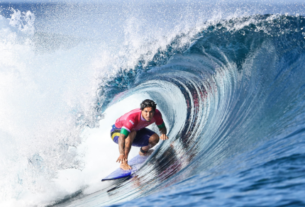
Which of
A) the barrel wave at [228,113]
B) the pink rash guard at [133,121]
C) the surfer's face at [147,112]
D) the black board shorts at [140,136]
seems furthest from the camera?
the black board shorts at [140,136]

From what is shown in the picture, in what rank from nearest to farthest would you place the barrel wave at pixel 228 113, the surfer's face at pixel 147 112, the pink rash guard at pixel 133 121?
1. the barrel wave at pixel 228 113
2. the surfer's face at pixel 147 112
3. the pink rash guard at pixel 133 121

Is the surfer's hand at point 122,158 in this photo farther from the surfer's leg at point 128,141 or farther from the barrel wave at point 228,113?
the barrel wave at point 228,113

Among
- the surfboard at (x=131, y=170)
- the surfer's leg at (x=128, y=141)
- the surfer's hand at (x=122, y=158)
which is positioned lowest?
the surfboard at (x=131, y=170)

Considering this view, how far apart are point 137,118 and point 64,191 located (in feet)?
5.09

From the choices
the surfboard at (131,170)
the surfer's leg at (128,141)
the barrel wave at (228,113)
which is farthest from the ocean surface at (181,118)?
the surfer's leg at (128,141)

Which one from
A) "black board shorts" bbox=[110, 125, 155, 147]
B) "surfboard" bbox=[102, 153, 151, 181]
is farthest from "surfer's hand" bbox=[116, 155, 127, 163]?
"black board shorts" bbox=[110, 125, 155, 147]

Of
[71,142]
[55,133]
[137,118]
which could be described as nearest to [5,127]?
[55,133]

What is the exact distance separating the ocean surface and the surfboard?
0.14 meters

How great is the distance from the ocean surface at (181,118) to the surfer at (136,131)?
290 millimetres

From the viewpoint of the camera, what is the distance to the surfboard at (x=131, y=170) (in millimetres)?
4082

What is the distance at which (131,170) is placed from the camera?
13.8 ft

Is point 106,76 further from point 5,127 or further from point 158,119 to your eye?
point 5,127

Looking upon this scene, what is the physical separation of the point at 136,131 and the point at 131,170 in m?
0.63

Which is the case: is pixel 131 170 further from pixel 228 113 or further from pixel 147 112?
pixel 228 113
